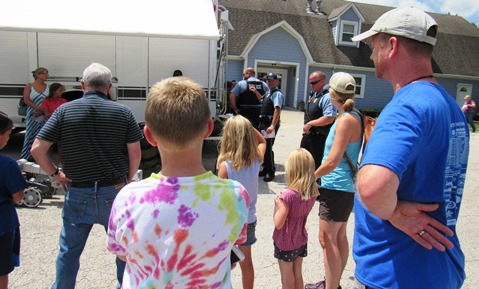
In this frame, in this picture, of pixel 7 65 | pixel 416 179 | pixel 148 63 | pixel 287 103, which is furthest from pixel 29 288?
pixel 287 103

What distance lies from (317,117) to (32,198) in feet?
13.9

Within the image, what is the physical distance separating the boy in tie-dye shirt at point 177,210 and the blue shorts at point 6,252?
156cm

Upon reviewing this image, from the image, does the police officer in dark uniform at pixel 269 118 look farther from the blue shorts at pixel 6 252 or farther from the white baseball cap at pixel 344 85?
the blue shorts at pixel 6 252

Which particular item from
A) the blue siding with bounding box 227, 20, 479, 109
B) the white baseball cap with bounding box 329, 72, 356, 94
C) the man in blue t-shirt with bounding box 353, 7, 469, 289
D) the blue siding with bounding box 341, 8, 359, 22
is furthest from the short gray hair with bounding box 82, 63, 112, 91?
the blue siding with bounding box 341, 8, 359, 22

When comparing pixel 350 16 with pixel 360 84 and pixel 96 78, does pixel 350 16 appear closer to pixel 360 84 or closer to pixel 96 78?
pixel 360 84

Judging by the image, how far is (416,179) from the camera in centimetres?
150

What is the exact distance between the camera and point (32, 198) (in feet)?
16.8

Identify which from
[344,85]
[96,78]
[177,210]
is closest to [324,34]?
[344,85]

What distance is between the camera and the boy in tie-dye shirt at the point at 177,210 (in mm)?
1401

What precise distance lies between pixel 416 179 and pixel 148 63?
7.68 metres

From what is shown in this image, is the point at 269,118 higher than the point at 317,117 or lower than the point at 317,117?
lower

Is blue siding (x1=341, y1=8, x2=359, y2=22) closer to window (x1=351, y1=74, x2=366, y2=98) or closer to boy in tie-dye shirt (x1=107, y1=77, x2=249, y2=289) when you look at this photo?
window (x1=351, y1=74, x2=366, y2=98)

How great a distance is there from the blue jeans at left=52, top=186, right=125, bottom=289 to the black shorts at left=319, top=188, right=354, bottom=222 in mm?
1684

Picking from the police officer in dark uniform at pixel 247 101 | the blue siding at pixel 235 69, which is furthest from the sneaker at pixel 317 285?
the blue siding at pixel 235 69
